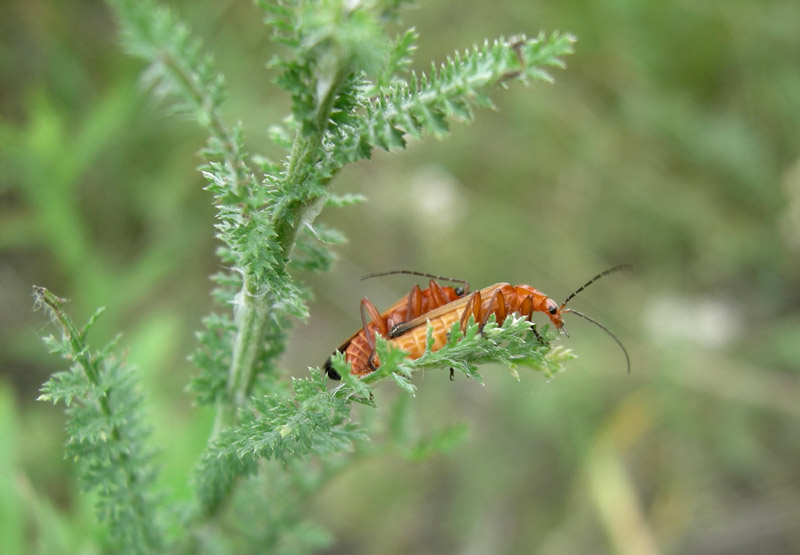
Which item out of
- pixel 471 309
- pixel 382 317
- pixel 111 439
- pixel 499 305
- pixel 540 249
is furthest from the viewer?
pixel 540 249

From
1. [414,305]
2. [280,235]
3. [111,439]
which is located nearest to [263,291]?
[280,235]

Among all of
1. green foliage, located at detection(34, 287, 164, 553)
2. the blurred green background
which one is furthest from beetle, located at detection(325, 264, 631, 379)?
the blurred green background

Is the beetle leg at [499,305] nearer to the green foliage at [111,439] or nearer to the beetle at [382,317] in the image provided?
the beetle at [382,317]

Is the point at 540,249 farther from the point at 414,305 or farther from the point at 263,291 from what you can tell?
the point at 263,291

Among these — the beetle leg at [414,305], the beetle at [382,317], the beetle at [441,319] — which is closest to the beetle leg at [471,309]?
the beetle at [441,319]

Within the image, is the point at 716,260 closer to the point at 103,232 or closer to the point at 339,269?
the point at 339,269

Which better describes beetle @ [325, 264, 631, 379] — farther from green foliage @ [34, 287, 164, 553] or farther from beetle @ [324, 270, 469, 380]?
green foliage @ [34, 287, 164, 553]

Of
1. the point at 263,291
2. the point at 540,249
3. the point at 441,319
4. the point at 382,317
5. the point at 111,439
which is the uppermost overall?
the point at 540,249

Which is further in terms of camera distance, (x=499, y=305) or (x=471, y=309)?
(x=499, y=305)
